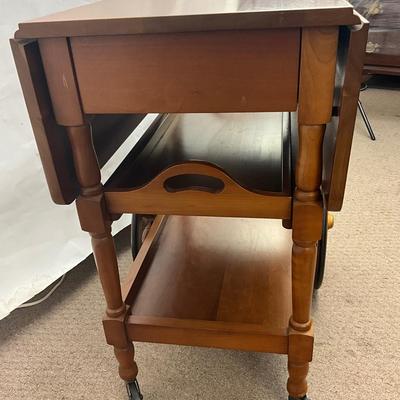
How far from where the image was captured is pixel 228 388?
903 mm

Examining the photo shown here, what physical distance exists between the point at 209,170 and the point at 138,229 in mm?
501

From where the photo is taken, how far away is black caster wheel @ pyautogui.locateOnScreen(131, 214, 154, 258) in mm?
1086

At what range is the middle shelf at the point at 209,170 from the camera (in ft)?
2.18

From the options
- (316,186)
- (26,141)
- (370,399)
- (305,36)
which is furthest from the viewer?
(26,141)

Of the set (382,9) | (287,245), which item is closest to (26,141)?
(287,245)

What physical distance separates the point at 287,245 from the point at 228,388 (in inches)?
14.0

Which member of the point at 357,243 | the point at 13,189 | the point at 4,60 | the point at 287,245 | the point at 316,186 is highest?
the point at 4,60

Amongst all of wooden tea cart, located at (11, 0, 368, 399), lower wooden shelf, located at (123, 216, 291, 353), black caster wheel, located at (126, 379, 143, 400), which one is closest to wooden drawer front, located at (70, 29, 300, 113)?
wooden tea cart, located at (11, 0, 368, 399)

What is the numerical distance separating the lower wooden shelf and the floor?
0.50 ft

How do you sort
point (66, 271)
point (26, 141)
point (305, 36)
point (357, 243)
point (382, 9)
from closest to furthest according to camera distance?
1. point (305, 36)
2. point (26, 141)
3. point (66, 271)
4. point (357, 243)
5. point (382, 9)

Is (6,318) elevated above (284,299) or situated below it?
below

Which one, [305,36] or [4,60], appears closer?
[305,36]

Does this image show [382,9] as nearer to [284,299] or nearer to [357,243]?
[357,243]

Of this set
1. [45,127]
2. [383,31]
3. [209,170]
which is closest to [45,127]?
[45,127]
